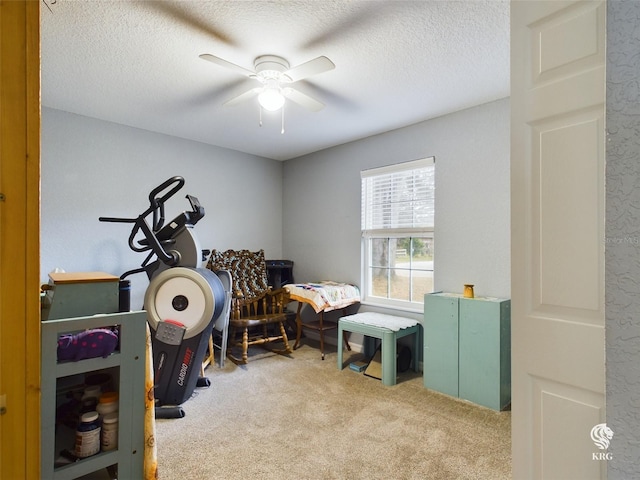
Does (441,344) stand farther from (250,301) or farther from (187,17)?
(187,17)

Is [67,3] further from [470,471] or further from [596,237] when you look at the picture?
[470,471]

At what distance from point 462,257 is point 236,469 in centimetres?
234

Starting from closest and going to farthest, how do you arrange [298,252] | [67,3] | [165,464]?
[67,3] → [165,464] → [298,252]

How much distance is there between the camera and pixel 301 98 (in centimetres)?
238

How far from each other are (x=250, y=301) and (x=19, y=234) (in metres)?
2.87

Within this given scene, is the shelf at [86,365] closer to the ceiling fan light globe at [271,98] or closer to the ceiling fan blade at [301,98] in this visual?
the ceiling fan light globe at [271,98]

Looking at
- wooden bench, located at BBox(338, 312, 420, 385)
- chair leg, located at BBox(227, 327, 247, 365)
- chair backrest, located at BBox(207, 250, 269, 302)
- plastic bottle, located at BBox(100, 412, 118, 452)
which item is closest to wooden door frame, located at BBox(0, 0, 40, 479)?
plastic bottle, located at BBox(100, 412, 118, 452)

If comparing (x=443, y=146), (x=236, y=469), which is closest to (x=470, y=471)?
(x=236, y=469)

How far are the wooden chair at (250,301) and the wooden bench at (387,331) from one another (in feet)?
2.52

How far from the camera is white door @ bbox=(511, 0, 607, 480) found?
1032 millimetres

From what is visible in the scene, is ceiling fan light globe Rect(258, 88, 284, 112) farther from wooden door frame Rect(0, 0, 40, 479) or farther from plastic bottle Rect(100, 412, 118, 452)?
plastic bottle Rect(100, 412, 118, 452)

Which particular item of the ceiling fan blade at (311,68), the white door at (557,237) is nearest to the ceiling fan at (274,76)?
the ceiling fan blade at (311,68)

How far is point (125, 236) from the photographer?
3441mm

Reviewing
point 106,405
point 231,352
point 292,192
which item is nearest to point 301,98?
point 106,405
